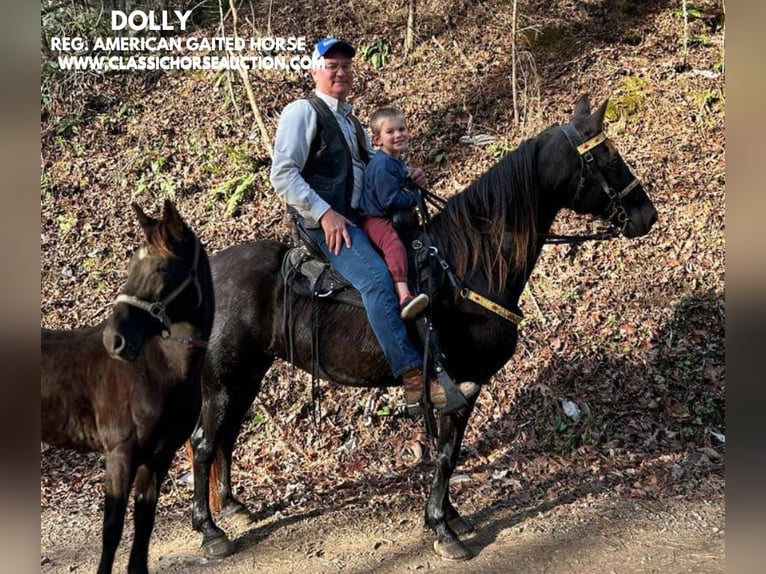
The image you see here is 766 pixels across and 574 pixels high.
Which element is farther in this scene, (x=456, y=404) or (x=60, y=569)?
(x=60, y=569)

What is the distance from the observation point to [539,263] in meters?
8.43

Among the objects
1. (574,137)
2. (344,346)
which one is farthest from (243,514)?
(574,137)

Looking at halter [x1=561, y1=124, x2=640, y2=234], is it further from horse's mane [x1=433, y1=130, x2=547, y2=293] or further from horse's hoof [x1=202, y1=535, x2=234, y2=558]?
horse's hoof [x1=202, y1=535, x2=234, y2=558]

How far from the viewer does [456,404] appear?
4.32 meters

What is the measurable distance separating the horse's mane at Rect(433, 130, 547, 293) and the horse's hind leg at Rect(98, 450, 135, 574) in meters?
2.54

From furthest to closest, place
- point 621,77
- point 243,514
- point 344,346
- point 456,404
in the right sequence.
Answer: point 621,77
point 243,514
point 344,346
point 456,404

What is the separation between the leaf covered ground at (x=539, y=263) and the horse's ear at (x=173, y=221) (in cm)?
318

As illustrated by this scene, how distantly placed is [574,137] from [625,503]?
3.24 meters

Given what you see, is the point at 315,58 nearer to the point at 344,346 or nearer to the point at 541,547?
the point at 344,346

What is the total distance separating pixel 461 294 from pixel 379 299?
639mm

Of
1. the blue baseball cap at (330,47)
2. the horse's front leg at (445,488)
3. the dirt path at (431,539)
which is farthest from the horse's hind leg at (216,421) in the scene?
the blue baseball cap at (330,47)

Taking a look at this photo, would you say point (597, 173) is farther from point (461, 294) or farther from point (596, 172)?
point (461, 294)
